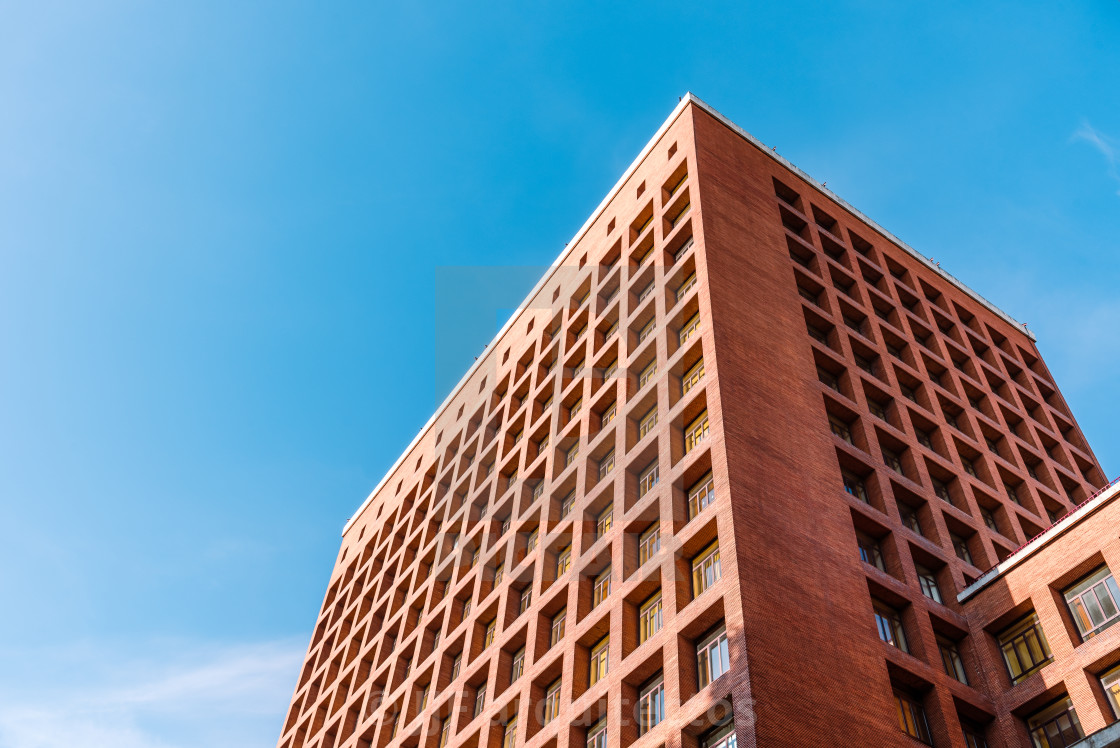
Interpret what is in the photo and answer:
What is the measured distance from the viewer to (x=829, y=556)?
31.1 m

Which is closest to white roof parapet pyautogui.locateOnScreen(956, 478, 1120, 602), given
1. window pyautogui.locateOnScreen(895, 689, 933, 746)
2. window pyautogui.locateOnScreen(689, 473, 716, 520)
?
window pyautogui.locateOnScreen(895, 689, 933, 746)

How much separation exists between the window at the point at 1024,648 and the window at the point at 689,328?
15.7m

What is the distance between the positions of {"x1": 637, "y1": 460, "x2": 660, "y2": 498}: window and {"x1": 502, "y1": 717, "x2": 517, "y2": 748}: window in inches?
376

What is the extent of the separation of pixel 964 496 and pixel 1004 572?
8069 millimetres

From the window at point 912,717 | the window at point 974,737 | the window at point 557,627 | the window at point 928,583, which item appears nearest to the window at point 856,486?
the window at point 928,583

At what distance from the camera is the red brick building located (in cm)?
2930

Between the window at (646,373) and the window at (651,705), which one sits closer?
the window at (651,705)

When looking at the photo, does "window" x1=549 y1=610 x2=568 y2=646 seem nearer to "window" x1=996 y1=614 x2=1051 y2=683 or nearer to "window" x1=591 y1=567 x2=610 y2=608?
"window" x1=591 y1=567 x2=610 y2=608

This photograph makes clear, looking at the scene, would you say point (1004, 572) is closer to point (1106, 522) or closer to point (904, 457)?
point (1106, 522)

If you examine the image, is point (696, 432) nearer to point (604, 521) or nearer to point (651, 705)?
point (604, 521)

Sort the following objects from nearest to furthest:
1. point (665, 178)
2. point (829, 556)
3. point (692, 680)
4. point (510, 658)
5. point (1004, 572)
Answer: point (692, 680) → point (829, 556) → point (1004, 572) → point (510, 658) → point (665, 178)

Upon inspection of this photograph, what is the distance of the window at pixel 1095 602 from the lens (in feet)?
97.3

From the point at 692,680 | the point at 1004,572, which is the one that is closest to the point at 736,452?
the point at 692,680

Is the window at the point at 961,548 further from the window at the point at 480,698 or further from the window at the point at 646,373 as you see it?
the window at the point at 480,698
